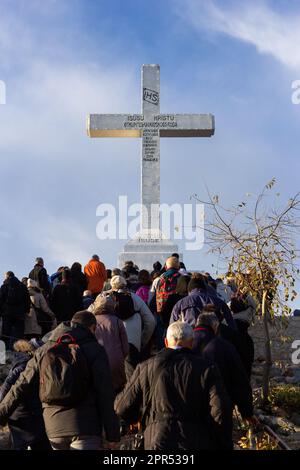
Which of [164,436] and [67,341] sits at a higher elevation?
[67,341]

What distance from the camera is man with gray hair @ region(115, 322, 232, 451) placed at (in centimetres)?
486

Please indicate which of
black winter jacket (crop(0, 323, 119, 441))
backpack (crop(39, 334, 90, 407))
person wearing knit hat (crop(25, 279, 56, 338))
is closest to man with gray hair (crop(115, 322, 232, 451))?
black winter jacket (crop(0, 323, 119, 441))

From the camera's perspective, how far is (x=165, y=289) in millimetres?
9711

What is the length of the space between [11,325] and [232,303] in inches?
151

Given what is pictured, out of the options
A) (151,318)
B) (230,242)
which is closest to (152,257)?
(230,242)

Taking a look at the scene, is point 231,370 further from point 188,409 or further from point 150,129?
point 150,129

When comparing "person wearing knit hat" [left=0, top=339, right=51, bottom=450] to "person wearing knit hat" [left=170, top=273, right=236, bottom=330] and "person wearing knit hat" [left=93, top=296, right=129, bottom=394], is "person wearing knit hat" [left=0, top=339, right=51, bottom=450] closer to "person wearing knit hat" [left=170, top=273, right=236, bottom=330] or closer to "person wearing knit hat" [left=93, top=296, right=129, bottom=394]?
"person wearing knit hat" [left=93, top=296, right=129, bottom=394]

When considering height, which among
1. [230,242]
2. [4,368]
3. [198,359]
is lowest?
[4,368]

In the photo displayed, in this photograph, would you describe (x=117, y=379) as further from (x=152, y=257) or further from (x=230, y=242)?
(x=152, y=257)

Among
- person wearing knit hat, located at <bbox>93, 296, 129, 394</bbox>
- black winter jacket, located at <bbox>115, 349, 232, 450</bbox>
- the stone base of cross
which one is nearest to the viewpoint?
black winter jacket, located at <bbox>115, 349, 232, 450</bbox>

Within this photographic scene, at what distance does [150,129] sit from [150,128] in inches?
1.2

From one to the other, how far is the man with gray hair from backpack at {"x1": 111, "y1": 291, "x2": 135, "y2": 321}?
3300 millimetres

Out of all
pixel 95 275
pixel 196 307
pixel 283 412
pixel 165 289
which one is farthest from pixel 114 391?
pixel 95 275
